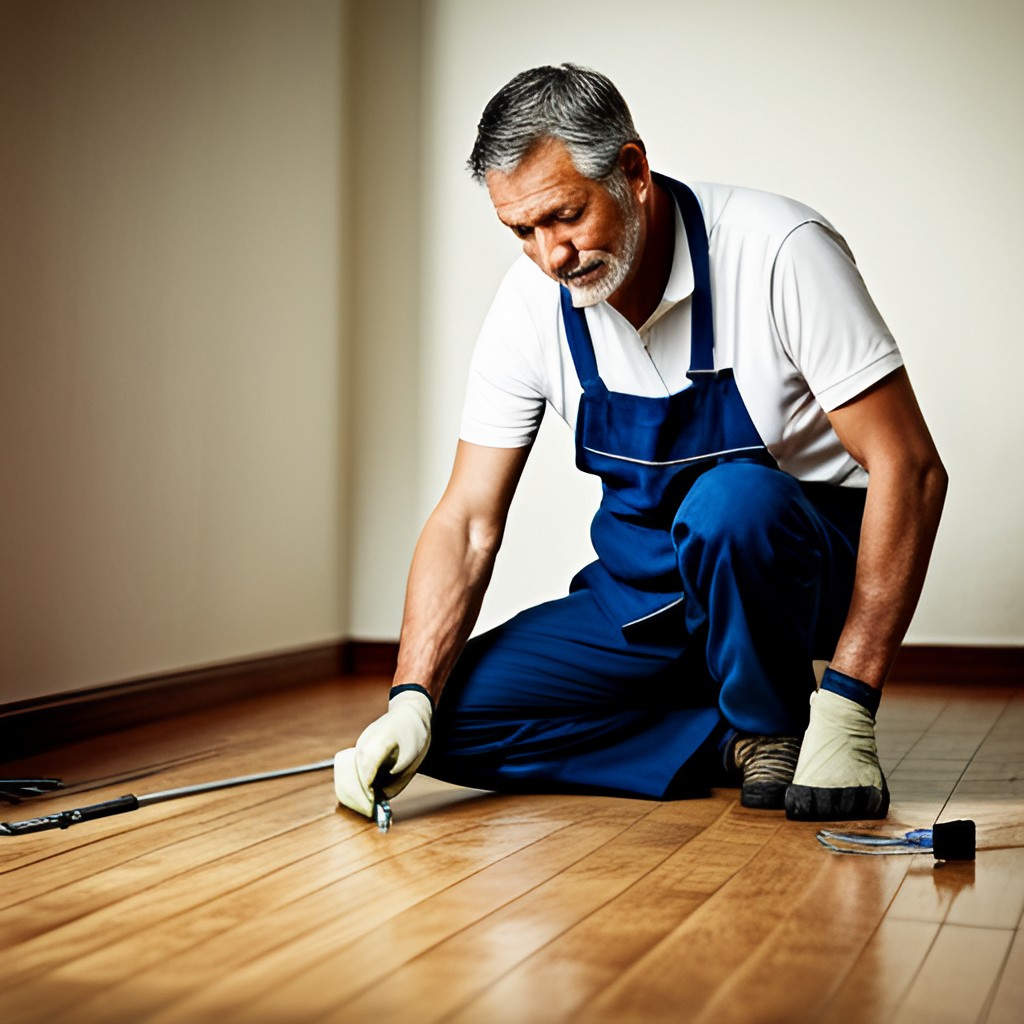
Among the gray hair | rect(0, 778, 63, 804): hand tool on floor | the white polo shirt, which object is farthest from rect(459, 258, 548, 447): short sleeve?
rect(0, 778, 63, 804): hand tool on floor

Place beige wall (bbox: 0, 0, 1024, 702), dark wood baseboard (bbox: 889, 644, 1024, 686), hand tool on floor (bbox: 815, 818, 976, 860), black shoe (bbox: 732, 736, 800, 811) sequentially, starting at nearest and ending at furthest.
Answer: hand tool on floor (bbox: 815, 818, 976, 860) < black shoe (bbox: 732, 736, 800, 811) < beige wall (bbox: 0, 0, 1024, 702) < dark wood baseboard (bbox: 889, 644, 1024, 686)

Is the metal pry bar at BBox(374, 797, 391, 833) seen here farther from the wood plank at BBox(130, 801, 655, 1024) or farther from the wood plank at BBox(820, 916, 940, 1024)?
the wood plank at BBox(820, 916, 940, 1024)

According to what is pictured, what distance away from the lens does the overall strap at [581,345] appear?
1.96 meters

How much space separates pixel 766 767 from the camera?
186 cm

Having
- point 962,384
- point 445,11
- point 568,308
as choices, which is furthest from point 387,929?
point 445,11

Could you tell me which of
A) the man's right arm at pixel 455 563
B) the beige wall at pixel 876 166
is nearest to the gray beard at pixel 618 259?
the man's right arm at pixel 455 563

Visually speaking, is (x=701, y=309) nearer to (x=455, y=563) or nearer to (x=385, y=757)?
(x=455, y=563)

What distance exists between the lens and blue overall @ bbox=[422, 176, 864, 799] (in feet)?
5.96

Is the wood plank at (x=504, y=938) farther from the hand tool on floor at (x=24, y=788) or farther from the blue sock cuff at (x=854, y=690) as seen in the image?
the hand tool on floor at (x=24, y=788)

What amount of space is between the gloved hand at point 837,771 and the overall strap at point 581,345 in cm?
55

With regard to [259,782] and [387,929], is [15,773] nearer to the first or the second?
[259,782]

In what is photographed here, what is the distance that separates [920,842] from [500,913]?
538 mm

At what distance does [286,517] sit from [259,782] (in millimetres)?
1429

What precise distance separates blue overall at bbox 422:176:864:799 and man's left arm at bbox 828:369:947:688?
0.09 meters
